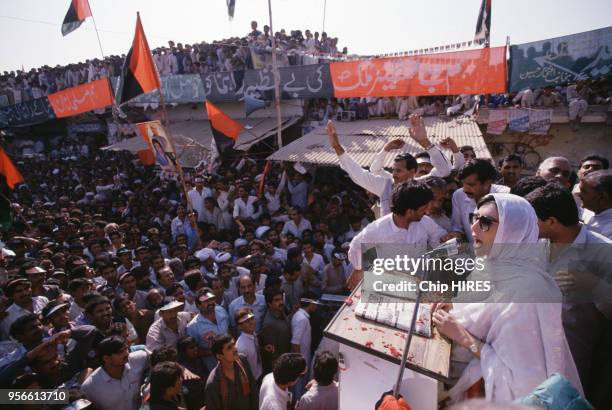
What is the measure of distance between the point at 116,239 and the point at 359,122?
7.59 m

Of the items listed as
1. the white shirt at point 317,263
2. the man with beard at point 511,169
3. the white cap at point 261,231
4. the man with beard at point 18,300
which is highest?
the man with beard at point 511,169

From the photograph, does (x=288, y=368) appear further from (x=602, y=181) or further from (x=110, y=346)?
(x=602, y=181)

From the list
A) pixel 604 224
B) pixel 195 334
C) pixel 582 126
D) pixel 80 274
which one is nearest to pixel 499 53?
pixel 582 126

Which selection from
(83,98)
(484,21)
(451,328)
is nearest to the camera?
(451,328)

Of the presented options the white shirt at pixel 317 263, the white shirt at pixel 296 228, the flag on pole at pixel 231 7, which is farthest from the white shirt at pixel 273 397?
the flag on pole at pixel 231 7

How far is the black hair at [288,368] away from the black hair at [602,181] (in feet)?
8.14

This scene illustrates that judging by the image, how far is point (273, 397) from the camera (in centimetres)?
277

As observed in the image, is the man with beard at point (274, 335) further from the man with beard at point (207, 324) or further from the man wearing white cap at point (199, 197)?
the man wearing white cap at point (199, 197)

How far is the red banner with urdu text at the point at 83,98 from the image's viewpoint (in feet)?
50.9

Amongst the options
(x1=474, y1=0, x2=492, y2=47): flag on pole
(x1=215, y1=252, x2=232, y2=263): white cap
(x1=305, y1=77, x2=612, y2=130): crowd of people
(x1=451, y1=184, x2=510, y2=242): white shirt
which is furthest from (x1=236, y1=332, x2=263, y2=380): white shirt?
(x1=474, y1=0, x2=492, y2=47): flag on pole

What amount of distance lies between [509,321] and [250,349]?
8.69ft

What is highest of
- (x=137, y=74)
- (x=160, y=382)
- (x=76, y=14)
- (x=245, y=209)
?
(x=76, y=14)

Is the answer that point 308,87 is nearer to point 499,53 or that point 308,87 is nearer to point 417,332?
point 499,53

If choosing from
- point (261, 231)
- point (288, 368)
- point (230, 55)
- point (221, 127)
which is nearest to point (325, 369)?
point (288, 368)
